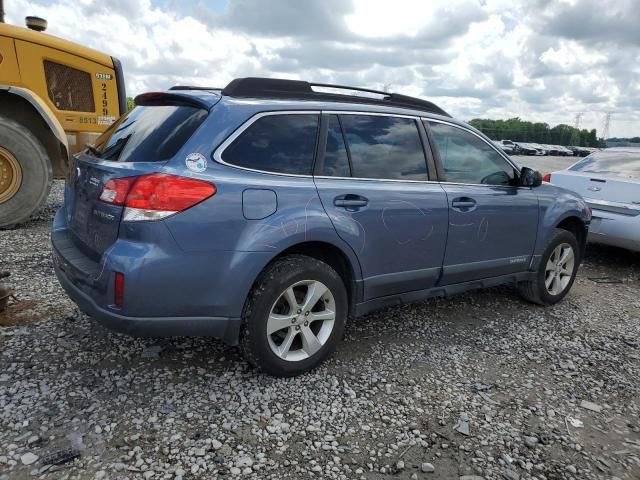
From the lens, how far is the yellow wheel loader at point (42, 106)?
251 inches

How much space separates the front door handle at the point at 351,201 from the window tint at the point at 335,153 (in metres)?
0.16

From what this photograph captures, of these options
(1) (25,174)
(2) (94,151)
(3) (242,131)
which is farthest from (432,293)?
(1) (25,174)

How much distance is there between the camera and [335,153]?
3.38 m

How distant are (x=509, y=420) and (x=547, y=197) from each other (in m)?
2.41

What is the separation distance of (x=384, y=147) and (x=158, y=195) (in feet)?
5.40

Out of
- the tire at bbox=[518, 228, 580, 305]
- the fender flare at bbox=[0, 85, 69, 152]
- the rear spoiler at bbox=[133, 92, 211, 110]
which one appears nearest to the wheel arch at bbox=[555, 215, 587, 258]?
the tire at bbox=[518, 228, 580, 305]

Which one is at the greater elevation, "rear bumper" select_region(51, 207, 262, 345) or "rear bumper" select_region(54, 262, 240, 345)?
"rear bumper" select_region(51, 207, 262, 345)

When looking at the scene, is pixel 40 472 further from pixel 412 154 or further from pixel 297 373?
pixel 412 154

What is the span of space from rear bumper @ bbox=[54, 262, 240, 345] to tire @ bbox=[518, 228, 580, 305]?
3.10 meters

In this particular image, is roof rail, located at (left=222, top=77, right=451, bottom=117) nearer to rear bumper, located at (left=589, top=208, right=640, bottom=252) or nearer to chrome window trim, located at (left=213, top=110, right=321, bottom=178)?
chrome window trim, located at (left=213, top=110, right=321, bottom=178)

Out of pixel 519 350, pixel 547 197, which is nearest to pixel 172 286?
pixel 519 350

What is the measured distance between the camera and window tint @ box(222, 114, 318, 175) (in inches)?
117

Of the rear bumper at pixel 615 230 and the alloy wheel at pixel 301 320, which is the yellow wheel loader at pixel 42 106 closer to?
the alloy wheel at pixel 301 320

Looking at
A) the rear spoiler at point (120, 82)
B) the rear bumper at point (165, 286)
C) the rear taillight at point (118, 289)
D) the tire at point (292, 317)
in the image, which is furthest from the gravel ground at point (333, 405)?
the rear spoiler at point (120, 82)
